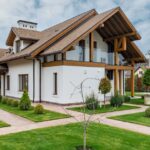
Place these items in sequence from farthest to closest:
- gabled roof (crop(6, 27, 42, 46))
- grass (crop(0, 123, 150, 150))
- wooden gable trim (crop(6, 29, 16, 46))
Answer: wooden gable trim (crop(6, 29, 16, 46))
gabled roof (crop(6, 27, 42, 46))
grass (crop(0, 123, 150, 150))

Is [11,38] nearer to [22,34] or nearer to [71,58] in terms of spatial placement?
[22,34]

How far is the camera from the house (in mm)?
15844

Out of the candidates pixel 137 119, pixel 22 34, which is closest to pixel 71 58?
pixel 22 34

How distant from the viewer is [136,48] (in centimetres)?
2086

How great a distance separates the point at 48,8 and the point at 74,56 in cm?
503

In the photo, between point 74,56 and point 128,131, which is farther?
point 74,56

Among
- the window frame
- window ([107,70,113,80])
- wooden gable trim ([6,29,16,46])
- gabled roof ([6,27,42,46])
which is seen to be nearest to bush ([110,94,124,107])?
window ([107,70,113,80])

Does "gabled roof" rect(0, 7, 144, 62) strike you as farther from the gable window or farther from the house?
the gable window

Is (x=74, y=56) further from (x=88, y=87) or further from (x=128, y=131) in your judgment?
(x=128, y=131)

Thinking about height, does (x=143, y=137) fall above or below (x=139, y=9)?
below

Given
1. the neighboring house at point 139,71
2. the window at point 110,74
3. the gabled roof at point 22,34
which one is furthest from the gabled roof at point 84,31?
the neighboring house at point 139,71

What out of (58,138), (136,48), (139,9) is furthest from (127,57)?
(58,138)

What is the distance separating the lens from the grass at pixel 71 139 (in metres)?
6.68

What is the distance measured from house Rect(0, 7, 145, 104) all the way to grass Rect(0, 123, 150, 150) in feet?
22.3
